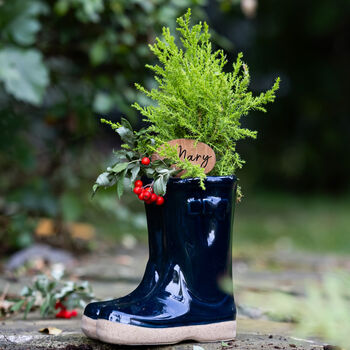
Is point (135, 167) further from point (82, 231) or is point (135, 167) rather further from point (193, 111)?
point (82, 231)

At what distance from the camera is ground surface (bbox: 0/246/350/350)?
118 centimetres

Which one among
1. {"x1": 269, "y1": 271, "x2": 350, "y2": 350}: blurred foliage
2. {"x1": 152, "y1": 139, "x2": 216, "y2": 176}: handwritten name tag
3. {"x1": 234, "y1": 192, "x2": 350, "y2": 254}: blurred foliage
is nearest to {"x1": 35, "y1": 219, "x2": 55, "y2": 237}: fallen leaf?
{"x1": 234, "y1": 192, "x2": 350, "y2": 254}: blurred foliage

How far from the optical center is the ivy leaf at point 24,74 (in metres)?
2.23

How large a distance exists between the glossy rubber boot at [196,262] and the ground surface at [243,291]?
5 centimetres

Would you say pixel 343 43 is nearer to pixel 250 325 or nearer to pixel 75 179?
pixel 75 179

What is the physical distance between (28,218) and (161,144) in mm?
1779

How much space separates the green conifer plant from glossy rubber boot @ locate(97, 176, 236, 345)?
5 centimetres

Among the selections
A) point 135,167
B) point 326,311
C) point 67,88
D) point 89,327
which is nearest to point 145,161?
point 135,167

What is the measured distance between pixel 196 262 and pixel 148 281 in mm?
119

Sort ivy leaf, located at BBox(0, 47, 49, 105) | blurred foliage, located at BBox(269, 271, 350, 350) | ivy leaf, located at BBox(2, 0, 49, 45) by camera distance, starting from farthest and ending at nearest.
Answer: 1. ivy leaf, located at BBox(2, 0, 49, 45)
2. ivy leaf, located at BBox(0, 47, 49, 105)
3. blurred foliage, located at BBox(269, 271, 350, 350)

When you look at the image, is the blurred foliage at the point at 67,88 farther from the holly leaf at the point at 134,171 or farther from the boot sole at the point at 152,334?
the boot sole at the point at 152,334

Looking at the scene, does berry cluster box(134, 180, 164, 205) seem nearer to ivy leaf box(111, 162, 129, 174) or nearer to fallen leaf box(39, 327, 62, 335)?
ivy leaf box(111, 162, 129, 174)

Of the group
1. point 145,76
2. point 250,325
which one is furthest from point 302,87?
point 250,325

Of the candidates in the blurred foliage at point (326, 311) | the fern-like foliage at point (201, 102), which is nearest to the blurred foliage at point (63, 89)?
the fern-like foliage at point (201, 102)
